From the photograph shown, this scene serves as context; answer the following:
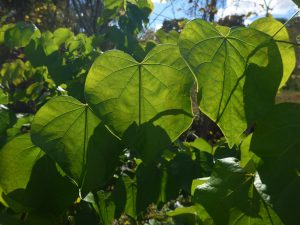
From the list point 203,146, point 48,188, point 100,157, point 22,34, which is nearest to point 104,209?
point 203,146

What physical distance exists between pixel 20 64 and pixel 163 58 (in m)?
2.35

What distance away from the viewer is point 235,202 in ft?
2.27

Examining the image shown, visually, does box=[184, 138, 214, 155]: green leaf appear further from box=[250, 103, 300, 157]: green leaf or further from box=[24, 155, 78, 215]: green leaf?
box=[250, 103, 300, 157]: green leaf

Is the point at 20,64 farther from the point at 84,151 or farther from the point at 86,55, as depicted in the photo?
the point at 84,151

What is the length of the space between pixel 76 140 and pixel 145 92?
0.52ft

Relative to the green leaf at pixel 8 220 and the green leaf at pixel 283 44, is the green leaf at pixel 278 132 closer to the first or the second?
the green leaf at pixel 283 44

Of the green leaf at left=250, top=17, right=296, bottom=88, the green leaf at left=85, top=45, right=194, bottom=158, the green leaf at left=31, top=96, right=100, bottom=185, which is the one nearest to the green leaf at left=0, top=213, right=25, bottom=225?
the green leaf at left=31, top=96, right=100, bottom=185

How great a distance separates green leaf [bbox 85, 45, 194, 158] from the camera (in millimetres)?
671

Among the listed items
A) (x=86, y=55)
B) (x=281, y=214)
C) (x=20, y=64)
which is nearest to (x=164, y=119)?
(x=281, y=214)

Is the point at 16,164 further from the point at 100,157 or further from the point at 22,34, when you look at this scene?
the point at 22,34

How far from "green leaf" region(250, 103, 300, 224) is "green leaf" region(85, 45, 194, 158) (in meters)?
0.12

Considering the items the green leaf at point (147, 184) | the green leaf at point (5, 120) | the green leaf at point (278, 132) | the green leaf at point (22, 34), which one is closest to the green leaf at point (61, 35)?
the green leaf at point (22, 34)

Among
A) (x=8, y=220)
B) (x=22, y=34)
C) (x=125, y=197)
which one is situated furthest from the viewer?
(x=22, y=34)

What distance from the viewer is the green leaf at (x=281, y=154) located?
604 mm
